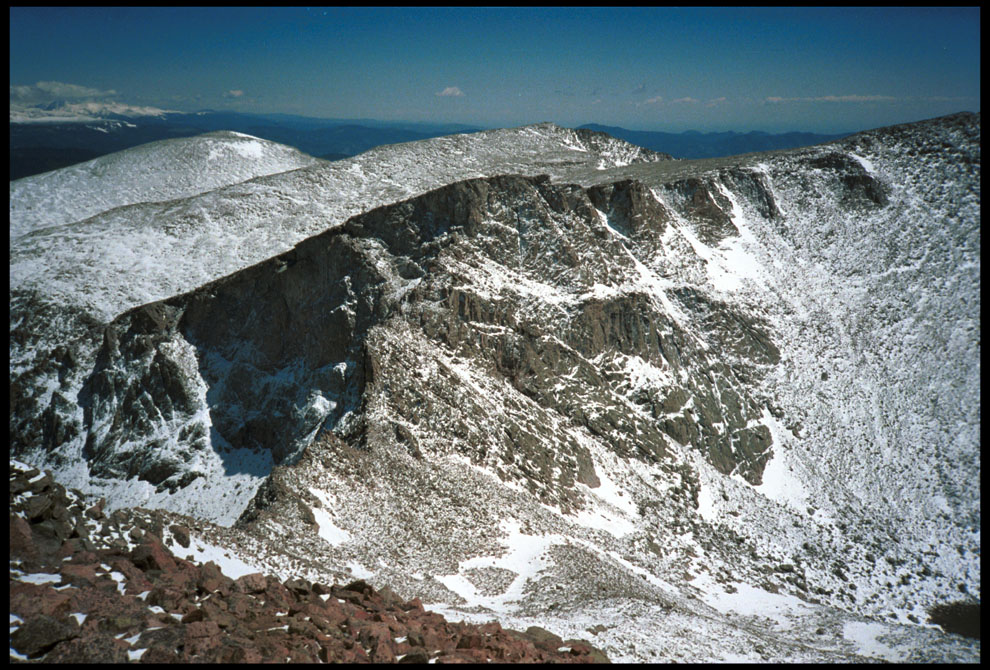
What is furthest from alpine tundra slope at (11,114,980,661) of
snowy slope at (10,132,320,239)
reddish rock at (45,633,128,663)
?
snowy slope at (10,132,320,239)

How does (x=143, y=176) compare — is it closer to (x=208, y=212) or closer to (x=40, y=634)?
(x=208, y=212)

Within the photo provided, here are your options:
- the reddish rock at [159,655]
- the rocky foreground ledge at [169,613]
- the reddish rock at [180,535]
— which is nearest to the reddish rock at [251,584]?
the rocky foreground ledge at [169,613]

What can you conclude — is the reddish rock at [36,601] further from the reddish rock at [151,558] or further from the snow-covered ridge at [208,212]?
the snow-covered ridge at [208,212]

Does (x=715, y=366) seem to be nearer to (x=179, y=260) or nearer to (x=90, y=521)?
(x=90, y=521)

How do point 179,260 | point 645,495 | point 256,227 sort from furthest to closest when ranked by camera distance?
point 256,227 < point 179,260 < point 645,495

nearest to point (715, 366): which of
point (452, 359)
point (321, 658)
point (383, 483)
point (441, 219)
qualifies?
point (452, 359)

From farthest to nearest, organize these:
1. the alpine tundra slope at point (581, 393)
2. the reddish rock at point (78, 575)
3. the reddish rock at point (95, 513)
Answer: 1. the alpine tundra slope at point (581, 393)
2. the reddish rock at point (95, 513)
3. the reddish rock at point (78, 575)
